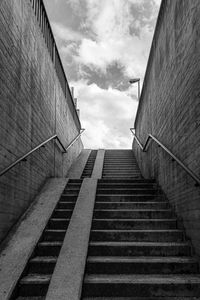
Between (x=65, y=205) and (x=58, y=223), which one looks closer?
(x=58, y=223)

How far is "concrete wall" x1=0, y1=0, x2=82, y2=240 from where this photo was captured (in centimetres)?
399

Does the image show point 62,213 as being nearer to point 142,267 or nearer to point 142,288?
point 142,267

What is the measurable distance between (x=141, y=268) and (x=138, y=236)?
0.76 m

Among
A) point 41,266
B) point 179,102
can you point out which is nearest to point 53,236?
point 41,266

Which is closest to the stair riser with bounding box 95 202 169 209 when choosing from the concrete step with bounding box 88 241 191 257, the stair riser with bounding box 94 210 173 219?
the stair riser with bounding box 94 210 173 219

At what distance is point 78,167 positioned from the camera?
36.2 feet

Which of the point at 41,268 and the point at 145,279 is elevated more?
the point at 41,268

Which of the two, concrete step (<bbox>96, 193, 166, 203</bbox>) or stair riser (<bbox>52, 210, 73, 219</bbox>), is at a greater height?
A: concrete step (<bbox>96, 193, 166, 203</bbox>)

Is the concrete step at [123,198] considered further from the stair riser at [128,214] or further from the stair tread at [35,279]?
the stair tread at [35,279]

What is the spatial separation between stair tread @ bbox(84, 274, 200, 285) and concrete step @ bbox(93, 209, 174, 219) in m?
1.49

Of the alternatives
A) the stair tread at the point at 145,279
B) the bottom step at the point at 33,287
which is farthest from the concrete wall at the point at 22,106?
the stair tread at the point at 145,279

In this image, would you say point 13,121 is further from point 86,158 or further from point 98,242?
point 86,158

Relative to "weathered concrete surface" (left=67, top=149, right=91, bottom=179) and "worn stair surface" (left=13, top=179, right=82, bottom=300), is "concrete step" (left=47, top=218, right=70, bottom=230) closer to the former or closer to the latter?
Result: "worn stair surface" (left=13, top=179, right=82, bottom=300)

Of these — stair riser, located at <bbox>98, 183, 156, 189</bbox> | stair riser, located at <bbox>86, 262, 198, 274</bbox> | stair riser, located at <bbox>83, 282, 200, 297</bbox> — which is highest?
stair riser, located at <bbox>98, 183, 156, 189</bbox>
